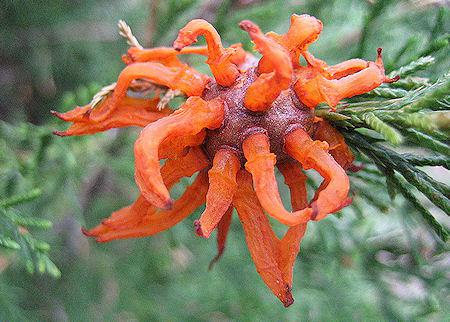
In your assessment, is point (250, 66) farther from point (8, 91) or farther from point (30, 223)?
point (8, 91)

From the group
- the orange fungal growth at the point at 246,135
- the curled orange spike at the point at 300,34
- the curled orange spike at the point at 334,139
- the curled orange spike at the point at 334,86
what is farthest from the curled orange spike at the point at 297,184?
the curled orange spike at the point at 300,34

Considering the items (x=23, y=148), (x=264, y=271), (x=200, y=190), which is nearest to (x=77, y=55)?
(x=23, y=148)

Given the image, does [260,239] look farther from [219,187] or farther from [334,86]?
[334,86]

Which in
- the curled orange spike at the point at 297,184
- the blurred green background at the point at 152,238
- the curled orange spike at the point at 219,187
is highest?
the curled orange spike at the point at 219,187

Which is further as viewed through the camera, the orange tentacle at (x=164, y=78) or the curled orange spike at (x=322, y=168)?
the orange tentacle at (x=164, y=78)

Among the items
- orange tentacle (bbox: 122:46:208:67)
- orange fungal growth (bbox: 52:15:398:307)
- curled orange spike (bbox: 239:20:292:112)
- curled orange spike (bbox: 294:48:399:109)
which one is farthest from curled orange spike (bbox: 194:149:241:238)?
orange tentacle (bbox: 122:46:208:67)

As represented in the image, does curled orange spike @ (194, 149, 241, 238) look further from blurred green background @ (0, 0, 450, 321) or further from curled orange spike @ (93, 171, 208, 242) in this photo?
blurred green background @ (0, 0, 450, 321)

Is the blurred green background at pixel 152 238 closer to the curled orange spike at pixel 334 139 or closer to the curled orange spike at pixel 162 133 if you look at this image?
the curled orange spike at pixel 334 139

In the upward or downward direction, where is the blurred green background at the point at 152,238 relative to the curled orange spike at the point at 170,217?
downward
